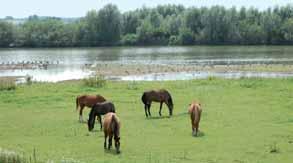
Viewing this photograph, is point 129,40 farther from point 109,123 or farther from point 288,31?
point 109,123

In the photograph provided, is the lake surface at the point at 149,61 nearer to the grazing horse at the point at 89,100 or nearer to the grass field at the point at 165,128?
the grass field at the point at 165,128

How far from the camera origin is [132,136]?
18547 mm

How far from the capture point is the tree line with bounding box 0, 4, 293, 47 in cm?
12481

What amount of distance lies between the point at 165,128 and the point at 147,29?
117 m

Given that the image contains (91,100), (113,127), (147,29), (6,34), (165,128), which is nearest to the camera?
(113,127)

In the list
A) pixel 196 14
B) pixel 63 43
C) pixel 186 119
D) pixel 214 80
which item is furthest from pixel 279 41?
pixel 186 119

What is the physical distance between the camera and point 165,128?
1997 cm

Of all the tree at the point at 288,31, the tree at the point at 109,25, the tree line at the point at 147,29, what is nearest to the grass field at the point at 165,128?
the tree at the point at 288,31

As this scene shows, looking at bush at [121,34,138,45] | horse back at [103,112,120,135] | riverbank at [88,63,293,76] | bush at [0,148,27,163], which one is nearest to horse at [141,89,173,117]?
horse back at [103,112,120,135]

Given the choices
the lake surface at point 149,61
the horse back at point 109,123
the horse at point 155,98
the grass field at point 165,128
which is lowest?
the lake surface at point 149,61

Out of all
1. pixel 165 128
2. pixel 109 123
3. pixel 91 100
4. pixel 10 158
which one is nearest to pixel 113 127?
pixel 109 123

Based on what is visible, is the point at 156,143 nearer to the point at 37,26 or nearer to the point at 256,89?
the point at 256,89

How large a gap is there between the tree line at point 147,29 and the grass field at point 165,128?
3689 inches

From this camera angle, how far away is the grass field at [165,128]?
606 inches
